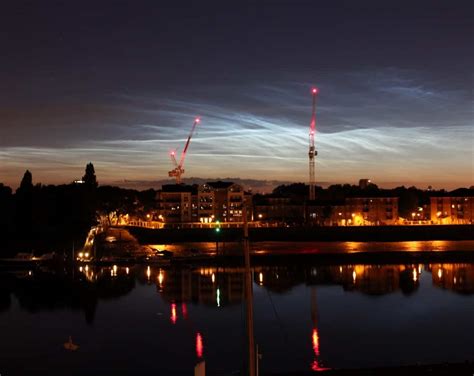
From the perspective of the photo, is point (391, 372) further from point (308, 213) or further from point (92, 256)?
point (308, 213)

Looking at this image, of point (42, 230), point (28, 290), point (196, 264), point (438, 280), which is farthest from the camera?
point (42, 230)

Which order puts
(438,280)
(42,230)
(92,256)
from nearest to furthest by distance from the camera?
(438,280) < (92,256) < (42,230)

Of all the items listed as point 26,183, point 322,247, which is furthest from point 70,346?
point 322,247

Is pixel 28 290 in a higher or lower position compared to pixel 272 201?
lower

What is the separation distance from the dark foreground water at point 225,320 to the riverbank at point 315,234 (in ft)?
85.5

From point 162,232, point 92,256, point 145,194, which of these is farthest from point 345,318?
point 145,194

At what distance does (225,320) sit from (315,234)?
159ft

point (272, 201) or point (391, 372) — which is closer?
point (391, 372)

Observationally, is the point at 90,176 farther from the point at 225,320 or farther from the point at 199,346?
the point at 199,346

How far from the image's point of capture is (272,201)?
295 ft

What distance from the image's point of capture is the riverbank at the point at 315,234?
66.9 meters

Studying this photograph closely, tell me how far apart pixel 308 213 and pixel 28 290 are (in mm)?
61959

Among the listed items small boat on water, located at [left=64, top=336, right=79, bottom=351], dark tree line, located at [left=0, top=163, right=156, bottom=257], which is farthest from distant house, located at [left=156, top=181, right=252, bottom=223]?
small boat on water, located at [left=64, top=336, right=79, bottom=351]

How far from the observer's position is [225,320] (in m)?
24.4
